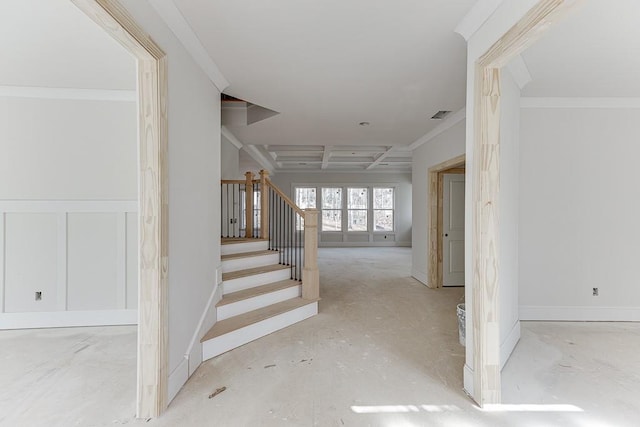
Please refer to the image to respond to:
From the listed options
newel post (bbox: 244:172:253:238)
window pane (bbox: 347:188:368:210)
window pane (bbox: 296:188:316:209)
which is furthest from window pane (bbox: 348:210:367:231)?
newel post (bbox: 244:172:253:238)

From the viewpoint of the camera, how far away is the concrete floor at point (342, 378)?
176 cm

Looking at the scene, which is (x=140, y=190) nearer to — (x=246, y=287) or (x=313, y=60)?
(x=313, y=60)

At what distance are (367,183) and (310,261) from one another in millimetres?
6806

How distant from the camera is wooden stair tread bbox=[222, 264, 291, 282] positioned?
326 cm

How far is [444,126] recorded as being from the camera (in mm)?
4176

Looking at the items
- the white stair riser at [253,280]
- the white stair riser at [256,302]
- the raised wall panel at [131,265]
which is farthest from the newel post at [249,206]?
the raised wall panel at [131,265]

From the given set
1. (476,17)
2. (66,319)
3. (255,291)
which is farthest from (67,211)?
(476,17)

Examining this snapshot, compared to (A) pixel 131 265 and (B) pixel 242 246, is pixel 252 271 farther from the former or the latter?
(A) pixel 131 265

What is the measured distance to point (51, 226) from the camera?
309cm

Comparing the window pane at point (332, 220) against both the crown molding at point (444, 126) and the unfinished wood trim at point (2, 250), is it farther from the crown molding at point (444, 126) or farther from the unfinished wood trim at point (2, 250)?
the unfinished wood trim at point (2, 250)

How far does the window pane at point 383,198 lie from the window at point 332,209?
4.11ft

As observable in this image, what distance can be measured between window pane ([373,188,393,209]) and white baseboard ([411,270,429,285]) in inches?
190

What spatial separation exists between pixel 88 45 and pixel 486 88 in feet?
9.52

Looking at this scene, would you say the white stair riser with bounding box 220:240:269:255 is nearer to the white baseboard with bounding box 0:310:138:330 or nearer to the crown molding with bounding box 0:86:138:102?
the white baseboard with bounding box 0:310:138:330
